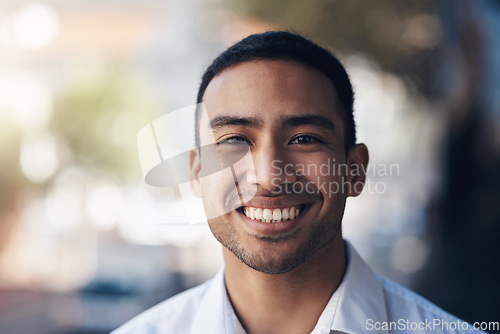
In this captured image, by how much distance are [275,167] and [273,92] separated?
23 centimetres

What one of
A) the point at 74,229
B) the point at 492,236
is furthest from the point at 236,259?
the point at 74,229

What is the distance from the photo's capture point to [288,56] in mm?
1564

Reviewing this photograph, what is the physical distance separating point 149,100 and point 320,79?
59.1 ft

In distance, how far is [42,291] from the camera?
15.7 m

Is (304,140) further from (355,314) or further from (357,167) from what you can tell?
(355,314)

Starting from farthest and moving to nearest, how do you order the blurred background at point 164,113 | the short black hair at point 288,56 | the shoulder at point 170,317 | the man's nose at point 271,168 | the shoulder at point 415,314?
the blurred background at point 164,113 → the shoulder at point 170,317 → the shoulder at point 415,314 → the short black hair at point 288,56 → the man's nose at point 271,168

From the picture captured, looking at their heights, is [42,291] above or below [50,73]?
below

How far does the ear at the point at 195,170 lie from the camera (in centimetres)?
171

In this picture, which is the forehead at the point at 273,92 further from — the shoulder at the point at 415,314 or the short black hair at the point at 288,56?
the shoulder at the point at 415,314

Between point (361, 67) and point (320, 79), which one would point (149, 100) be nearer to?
point (361, 67)

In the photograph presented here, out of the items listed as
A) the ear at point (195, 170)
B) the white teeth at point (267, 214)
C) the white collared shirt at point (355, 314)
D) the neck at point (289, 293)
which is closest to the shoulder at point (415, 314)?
the white collared shirt at point (355, 314)

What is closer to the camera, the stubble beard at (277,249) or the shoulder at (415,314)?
the stubble beard at (277,249)

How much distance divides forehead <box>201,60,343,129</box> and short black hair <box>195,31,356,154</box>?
0.07ft

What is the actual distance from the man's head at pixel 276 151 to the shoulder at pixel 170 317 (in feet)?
1.57
